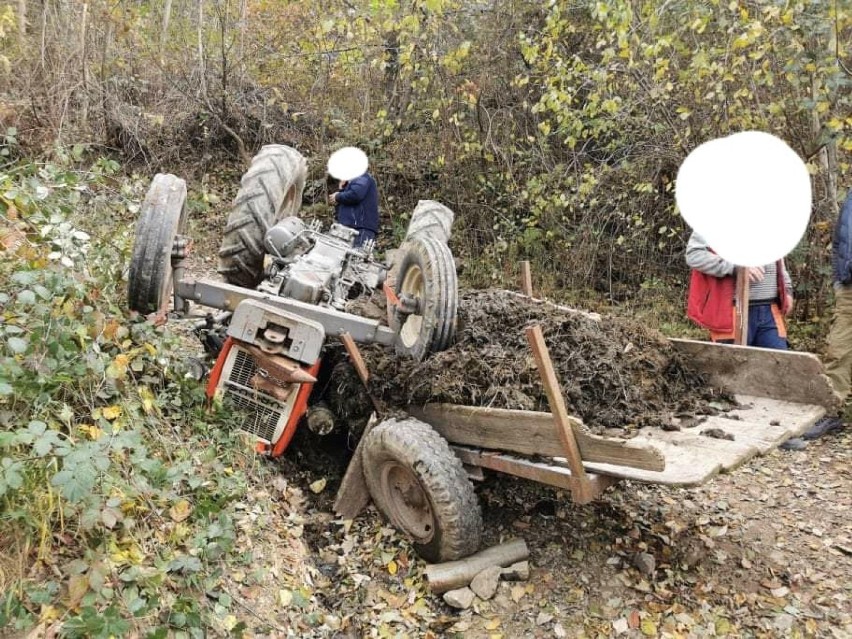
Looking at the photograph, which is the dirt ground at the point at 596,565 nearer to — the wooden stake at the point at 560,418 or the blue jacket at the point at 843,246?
the wooden stake at the point at 560,418

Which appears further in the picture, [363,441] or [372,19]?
[372,19]

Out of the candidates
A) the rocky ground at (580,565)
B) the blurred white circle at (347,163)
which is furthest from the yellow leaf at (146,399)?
the blurred white circle at (347,163)

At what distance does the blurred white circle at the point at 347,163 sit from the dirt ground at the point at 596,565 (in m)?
4.33

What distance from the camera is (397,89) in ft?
30.5

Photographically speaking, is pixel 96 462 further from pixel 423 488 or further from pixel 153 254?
pixel 153 254

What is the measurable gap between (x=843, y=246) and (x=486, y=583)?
3596mm

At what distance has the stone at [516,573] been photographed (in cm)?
329

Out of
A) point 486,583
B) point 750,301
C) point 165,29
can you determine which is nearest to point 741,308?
point 750,301

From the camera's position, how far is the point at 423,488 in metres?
3.23

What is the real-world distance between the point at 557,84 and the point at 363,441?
5324 mm

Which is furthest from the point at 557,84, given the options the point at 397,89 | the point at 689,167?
the point at 397,89

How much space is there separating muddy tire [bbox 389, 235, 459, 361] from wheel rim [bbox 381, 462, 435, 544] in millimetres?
648

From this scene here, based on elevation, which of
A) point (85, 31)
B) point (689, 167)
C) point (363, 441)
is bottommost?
point (363, 441)

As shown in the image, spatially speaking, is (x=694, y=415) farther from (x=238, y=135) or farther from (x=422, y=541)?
(x=238, y=135)
